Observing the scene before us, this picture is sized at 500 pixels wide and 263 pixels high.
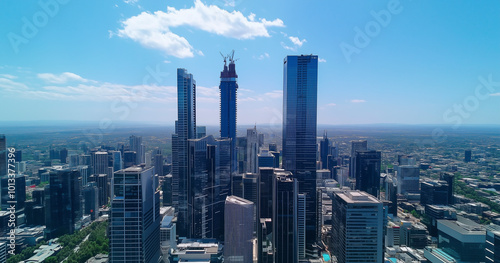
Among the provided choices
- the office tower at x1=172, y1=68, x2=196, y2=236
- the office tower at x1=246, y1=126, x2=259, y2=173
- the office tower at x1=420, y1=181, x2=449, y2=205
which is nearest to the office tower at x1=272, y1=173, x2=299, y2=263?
the office tower at x1=172, y1=68, x2=196, y2=236

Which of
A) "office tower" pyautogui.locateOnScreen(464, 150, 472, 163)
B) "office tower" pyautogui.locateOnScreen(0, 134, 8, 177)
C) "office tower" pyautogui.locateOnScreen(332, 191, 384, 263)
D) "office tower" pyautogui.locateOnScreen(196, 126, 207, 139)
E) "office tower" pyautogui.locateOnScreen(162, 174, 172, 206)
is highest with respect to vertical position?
"office tower" pyautogui.locateOnScreen(196, 126, 207, 139)

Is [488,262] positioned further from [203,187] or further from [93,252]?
[93,252]

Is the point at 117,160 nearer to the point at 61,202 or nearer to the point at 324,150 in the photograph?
the point at 61,202

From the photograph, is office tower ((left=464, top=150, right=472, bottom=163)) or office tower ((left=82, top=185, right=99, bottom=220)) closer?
office tower ((left=82, top=185, right=99, bottom=220))

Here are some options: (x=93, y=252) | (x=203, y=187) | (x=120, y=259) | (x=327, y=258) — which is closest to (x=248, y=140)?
(x=203, y=187)

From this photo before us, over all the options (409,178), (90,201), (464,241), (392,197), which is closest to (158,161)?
(90,201)

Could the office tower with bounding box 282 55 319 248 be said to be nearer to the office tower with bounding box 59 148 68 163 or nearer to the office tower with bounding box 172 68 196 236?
the office tower with bounding box 172 68 196 236

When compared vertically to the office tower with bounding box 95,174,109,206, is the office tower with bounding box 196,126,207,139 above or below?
above

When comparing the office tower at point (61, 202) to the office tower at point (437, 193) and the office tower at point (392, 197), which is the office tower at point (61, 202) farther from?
the office tower at point (437, 193)
